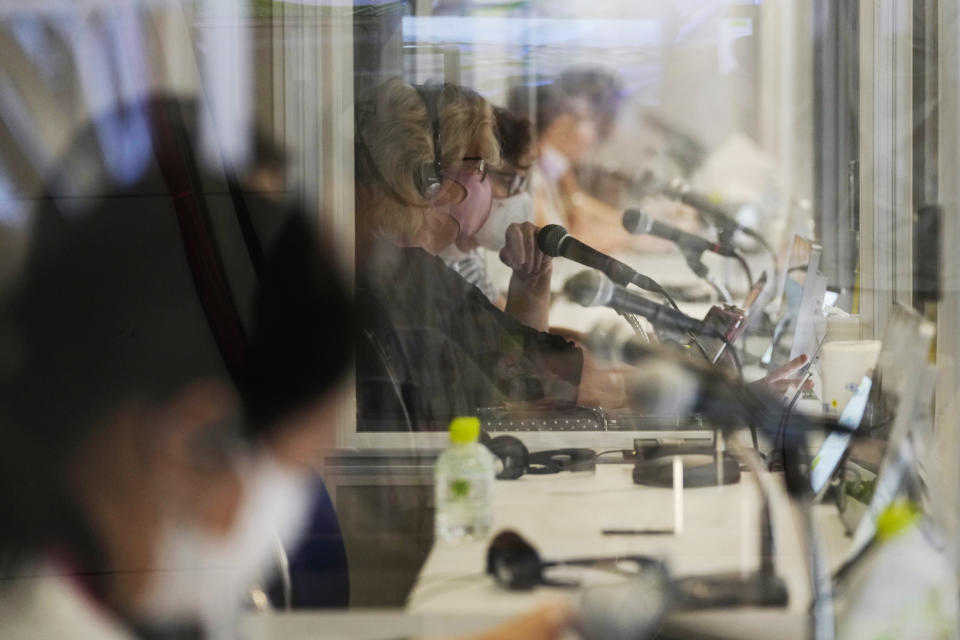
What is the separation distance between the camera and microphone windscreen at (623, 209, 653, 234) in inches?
44.4

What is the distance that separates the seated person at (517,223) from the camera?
1142mm

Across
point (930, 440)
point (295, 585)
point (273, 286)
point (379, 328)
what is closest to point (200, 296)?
point (273, 286)

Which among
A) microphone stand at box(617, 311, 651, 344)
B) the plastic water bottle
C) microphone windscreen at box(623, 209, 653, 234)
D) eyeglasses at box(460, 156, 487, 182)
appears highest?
eyeglasses at box(460, 156, 487, 182)

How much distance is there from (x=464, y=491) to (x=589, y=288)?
0.96ft

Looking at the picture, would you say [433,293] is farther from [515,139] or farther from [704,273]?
[704,273]

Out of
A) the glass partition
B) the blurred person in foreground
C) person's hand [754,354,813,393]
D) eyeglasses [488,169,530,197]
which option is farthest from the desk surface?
eyeglasses [488,169,530,197]

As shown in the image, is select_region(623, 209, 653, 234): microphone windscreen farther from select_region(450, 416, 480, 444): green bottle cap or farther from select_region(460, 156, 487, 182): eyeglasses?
select_region(450, 416, 480, 444): green bottle cap

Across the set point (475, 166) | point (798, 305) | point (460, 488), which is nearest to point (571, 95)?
point (475, 166)

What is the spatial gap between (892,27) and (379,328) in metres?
0.70

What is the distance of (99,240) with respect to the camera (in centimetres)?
104

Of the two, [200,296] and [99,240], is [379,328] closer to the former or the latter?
[200,296]

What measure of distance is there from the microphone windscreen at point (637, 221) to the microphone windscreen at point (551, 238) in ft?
0.25

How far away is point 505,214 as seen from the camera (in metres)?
1.15

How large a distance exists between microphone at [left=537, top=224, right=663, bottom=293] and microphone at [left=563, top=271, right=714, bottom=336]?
0.01 meters
